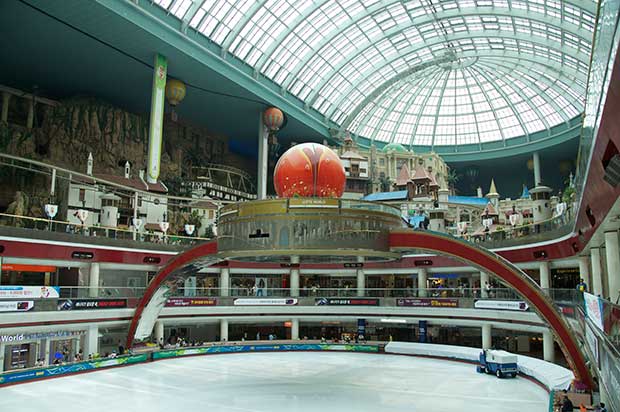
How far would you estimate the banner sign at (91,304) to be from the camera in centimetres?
3812

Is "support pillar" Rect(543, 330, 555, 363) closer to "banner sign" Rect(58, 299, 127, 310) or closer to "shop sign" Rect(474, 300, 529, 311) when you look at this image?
"shop sign" Rect(474, 300, 529, 311)

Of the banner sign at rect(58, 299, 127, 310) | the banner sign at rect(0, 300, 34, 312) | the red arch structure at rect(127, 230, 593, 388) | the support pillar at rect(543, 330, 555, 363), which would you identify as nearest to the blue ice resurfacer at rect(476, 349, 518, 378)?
the support pillar at rect(543, 330, 555, 363)

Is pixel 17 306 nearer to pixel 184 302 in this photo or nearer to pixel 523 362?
pixel 184 302

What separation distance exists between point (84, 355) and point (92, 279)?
7.03 metres

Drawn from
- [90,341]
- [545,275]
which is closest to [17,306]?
[90,341]

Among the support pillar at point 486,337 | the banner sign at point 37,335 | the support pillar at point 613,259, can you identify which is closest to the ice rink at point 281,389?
the banner sign at point 37,335

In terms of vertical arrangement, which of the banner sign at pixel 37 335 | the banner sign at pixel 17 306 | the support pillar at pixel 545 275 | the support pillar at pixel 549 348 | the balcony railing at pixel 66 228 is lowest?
the support pillar at pixel 549 348

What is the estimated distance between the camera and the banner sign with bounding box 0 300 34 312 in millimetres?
33719

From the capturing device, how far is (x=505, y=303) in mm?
42125

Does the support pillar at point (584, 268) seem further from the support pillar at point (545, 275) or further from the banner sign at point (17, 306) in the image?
the banner sign at point (17, 306)

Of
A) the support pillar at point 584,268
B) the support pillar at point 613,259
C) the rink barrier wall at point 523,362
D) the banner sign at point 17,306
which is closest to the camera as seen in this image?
the support pillar at point 613,259

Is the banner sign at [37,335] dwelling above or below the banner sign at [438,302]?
below

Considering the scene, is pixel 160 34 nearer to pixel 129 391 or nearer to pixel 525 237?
pixel 129 391

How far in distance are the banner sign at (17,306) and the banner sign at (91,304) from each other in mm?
2595
